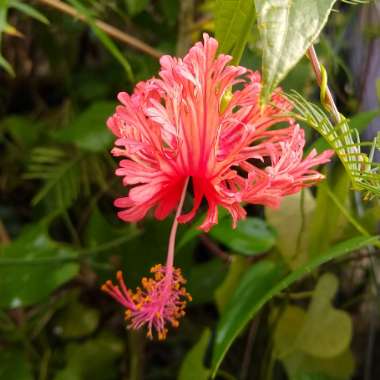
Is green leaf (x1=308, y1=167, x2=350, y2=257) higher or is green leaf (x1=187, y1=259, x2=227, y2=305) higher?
green leaf (x1=308, y1=167, x2=350, y2=257)

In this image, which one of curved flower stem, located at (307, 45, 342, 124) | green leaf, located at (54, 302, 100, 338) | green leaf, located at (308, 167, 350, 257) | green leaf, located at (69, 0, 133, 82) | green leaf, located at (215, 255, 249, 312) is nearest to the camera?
curved flower stem, located at (307, 45, 342, 124)

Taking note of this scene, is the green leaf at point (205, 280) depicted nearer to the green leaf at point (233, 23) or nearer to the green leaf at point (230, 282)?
the green leaf at point (230, 282)

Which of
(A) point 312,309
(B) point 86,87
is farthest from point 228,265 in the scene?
(B) point 86,87

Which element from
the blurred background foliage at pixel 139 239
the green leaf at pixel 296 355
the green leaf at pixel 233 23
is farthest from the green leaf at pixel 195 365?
the green leaf at pixel 233 23

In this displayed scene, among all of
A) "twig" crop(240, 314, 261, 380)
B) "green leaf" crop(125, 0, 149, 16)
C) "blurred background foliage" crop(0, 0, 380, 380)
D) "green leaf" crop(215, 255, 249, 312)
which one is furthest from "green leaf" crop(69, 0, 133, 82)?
"twig" crop(240, 314, 261, 380)

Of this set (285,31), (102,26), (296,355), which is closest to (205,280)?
(296,355)

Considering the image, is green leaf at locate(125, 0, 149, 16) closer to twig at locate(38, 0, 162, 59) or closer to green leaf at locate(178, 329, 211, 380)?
twig at locate(38, 0, 162, 59)
